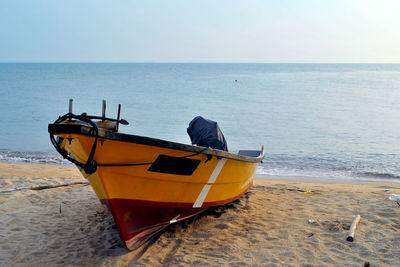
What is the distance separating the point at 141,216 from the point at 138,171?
0.78 metres

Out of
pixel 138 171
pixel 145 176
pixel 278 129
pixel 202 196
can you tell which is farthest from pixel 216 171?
pixel 278 129

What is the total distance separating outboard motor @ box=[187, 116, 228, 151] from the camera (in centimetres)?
652

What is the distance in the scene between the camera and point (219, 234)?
5.70m

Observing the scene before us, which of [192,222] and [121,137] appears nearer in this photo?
[121,137]

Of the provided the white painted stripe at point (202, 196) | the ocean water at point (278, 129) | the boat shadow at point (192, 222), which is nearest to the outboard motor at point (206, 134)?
the white painted stripe at point (202, 196)

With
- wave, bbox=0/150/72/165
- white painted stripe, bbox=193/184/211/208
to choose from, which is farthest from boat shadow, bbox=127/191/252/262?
wave, bbox=0/150/72/165

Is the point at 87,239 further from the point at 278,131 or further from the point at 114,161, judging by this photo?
the point at 278,131

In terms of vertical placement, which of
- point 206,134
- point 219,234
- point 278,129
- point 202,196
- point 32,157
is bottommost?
point 32,157

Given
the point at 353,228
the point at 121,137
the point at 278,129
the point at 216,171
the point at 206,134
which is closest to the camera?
the point at 121,137

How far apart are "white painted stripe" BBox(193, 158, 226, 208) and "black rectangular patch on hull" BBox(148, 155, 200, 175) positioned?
1.92 feet

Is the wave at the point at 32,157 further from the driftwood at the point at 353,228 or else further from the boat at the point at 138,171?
the driftwood at the point at 353,228

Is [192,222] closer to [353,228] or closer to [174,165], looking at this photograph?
[174,165]

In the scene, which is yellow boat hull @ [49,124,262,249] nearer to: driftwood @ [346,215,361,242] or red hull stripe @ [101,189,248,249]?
red hull stripe @ [101,189,248,249]

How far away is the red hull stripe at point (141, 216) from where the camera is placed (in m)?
4.87
